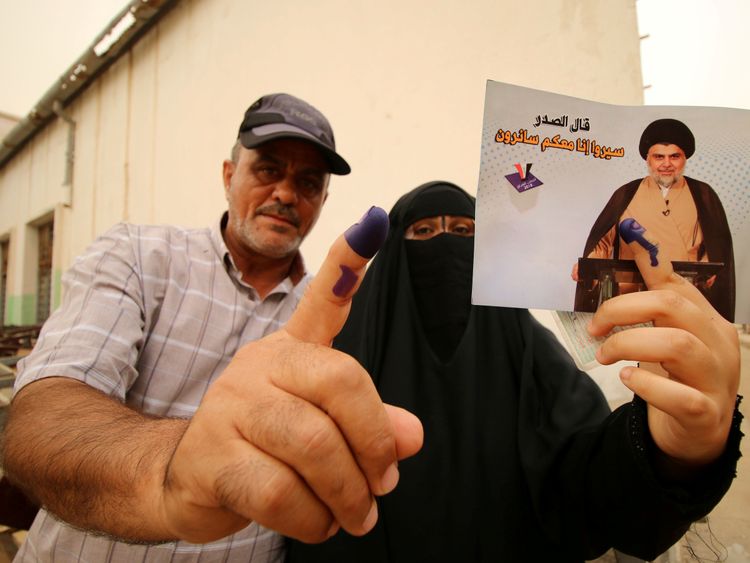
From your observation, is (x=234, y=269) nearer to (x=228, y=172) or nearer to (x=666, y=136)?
(x=228, y=172)

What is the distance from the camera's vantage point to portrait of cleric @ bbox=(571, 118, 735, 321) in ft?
1.50

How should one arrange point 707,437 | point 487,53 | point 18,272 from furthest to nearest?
point 18,272 < point 487,53 < point 707,437

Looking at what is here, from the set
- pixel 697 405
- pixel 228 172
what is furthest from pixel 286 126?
pixel 697 405

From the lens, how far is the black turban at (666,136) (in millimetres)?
456

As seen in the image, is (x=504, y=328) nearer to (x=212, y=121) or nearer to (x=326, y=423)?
(x=326, y=423)

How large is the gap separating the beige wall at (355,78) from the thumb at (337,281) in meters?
1.19

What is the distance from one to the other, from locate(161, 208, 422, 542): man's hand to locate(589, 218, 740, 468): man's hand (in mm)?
295

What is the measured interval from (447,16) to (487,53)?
295 millimetres

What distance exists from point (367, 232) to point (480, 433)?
65 cm

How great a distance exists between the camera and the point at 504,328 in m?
0.92

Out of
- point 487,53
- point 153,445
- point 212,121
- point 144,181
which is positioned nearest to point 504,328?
point 153,445

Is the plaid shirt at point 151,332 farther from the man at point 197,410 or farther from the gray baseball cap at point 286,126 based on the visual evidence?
the gray baseball cap at point 286,126

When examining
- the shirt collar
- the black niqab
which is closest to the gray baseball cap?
the shirt collar

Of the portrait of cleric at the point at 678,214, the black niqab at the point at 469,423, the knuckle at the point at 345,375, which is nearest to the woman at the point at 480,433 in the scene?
the black niqab at the point at 469,423
